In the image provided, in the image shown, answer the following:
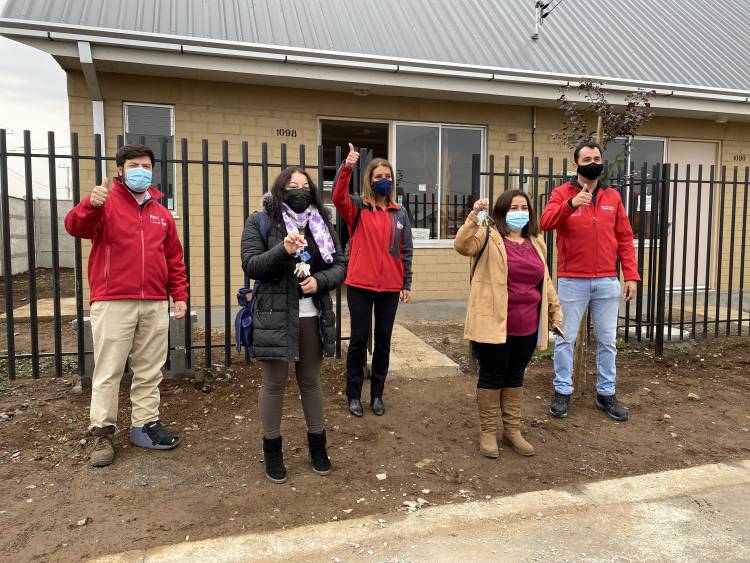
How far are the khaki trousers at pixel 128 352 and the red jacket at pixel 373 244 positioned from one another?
1334mm

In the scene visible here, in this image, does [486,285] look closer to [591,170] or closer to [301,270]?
[301,270]

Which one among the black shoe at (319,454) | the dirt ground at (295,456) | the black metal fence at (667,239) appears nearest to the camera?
the dirt ground at (295,456)

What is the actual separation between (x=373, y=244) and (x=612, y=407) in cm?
225

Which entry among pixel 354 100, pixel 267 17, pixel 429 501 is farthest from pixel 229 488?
pixel 267 17

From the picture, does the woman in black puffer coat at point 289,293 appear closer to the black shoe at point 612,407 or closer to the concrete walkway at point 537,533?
the concrete walkway at point 537,533

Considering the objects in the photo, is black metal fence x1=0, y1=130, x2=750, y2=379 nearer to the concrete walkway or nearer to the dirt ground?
the dirt ground

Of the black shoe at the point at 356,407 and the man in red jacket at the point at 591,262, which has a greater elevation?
the man in red jacket at the point at 591,262

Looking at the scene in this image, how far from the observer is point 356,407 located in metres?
4.10

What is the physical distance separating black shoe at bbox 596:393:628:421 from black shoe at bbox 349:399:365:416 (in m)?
1.91

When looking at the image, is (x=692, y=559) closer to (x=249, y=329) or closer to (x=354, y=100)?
(x=249, y=329)

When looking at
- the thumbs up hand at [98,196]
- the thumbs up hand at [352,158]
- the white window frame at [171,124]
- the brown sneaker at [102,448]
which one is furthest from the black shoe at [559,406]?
the white window frame at [171,124]

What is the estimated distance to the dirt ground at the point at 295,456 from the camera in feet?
9.02

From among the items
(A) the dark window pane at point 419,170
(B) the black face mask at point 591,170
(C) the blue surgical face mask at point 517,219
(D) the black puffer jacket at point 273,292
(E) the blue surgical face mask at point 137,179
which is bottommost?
(D) the black puffer jacket at point 273,292

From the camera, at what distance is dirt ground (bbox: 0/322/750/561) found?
2748 millimetres
